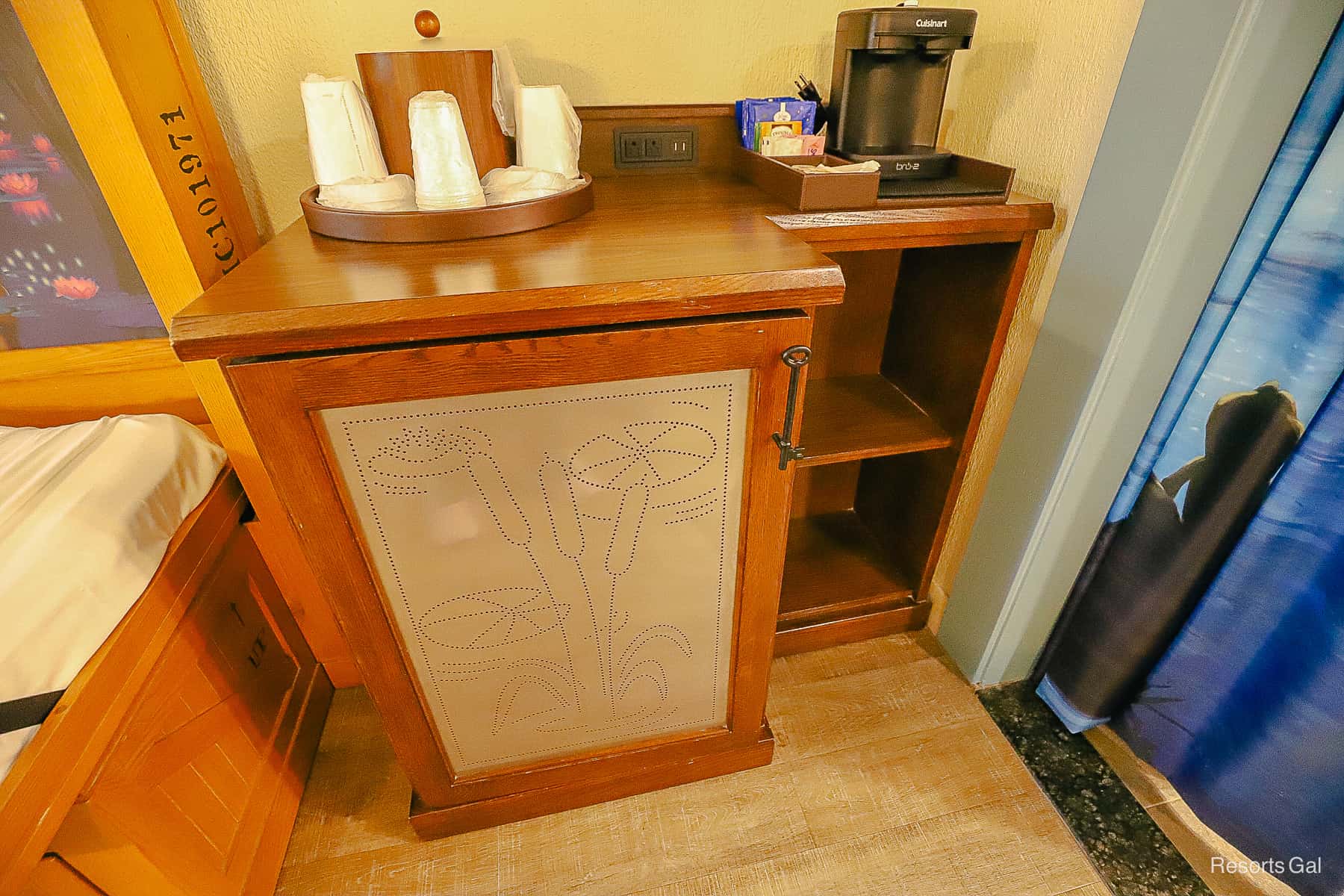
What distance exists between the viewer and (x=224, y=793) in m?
0.99

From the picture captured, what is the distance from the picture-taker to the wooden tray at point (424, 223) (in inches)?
31.4

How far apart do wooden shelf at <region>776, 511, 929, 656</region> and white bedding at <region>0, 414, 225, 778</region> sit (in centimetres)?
109

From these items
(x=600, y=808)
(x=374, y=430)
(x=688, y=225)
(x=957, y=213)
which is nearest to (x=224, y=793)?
(x=600, y=808)

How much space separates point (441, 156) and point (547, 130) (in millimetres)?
196

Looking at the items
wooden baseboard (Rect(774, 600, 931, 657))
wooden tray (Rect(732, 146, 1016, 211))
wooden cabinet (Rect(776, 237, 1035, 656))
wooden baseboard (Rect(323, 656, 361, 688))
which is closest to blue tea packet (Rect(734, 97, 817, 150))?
wooden tray (Rect(732, 146, 1016, 211))

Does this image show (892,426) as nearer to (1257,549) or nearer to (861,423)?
(861,423)

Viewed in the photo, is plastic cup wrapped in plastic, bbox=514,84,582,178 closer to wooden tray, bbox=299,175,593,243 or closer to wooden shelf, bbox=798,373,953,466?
wooden tray, bbox=299,175,593,243

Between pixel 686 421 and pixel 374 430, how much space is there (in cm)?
36

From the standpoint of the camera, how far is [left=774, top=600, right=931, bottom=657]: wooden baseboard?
1.42 m

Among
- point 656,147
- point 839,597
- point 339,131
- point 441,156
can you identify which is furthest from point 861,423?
point 339,131

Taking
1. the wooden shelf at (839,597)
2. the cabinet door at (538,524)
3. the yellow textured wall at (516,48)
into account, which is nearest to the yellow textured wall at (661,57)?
the yellow textured wall at (516,48)

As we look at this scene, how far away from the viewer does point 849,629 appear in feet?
4.75

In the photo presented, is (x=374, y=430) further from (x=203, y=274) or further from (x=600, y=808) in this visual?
(x=600, y=808)

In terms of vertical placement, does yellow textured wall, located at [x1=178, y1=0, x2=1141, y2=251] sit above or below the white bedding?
above
